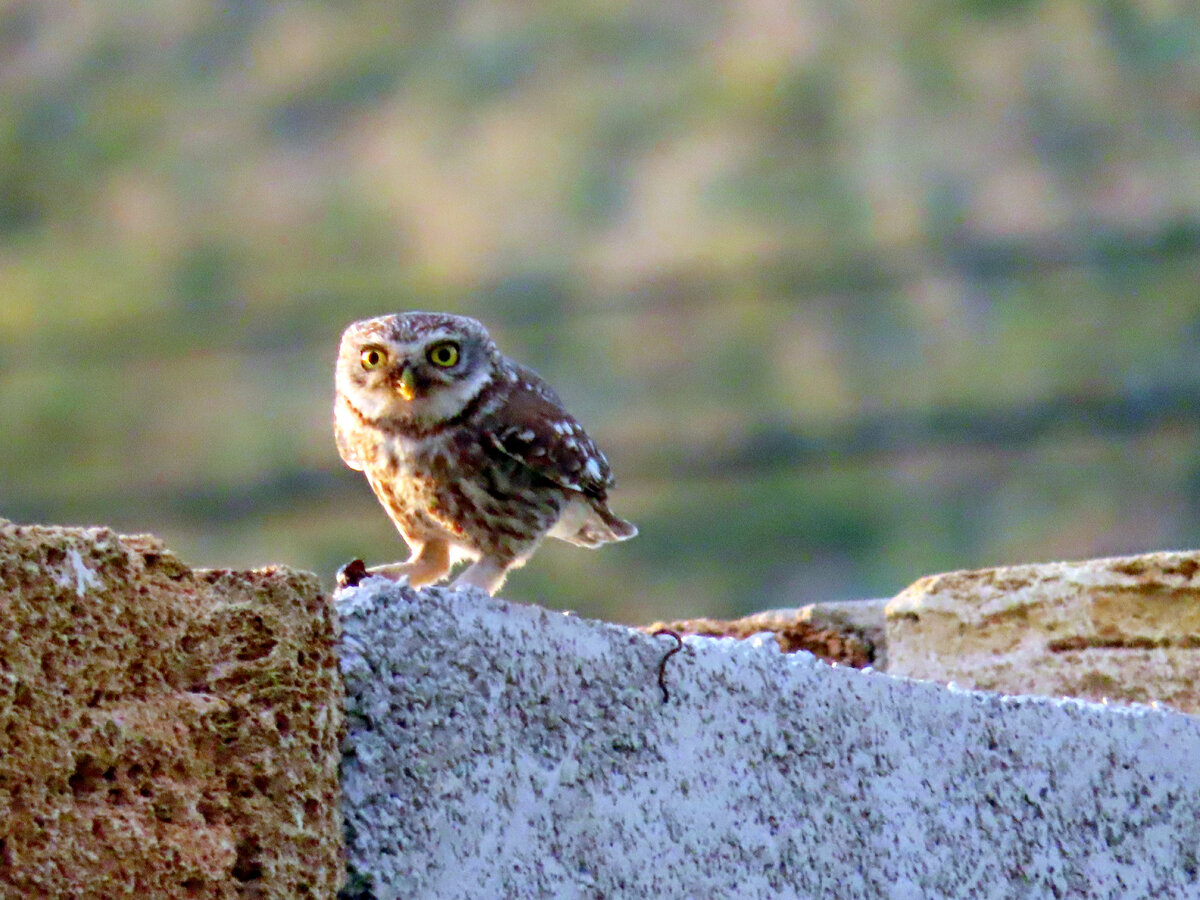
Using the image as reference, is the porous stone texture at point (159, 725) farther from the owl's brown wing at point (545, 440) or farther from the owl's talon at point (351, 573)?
the owl's brown wing at point (545, 440)

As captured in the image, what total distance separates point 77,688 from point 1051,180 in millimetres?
9605

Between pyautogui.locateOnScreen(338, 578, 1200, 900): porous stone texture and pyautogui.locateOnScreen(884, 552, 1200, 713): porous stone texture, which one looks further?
pyautogui.locateOnScreen(884, 552, 1200, 713): porous stone texture

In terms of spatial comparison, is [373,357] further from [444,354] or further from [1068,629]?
[1068,629]

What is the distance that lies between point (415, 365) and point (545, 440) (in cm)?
23

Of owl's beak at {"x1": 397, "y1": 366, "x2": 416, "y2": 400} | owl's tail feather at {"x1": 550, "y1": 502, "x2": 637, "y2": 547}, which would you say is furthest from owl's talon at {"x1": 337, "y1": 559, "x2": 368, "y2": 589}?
owl's tail feather at {"x1": 550, "y1": 502, "x2": 637, "y2": 547}

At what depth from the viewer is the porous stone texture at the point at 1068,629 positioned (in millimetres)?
2932

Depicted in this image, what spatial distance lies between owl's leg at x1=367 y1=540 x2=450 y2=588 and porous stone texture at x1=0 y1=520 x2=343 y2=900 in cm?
105

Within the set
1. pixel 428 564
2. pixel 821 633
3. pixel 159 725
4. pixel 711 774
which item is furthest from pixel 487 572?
pixel 159 725

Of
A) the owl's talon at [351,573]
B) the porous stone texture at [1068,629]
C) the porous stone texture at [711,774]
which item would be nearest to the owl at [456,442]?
the owl's talon at [351,573]

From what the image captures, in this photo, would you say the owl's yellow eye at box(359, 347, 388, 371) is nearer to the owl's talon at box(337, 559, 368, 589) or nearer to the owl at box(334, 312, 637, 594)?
the owl at box(334, 312, 637, 594)

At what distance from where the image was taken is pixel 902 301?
10.7 meters

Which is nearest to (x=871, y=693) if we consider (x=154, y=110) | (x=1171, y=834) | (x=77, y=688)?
(x=1171, y=834)

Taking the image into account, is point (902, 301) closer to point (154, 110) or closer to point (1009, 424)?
point (1009, 424)

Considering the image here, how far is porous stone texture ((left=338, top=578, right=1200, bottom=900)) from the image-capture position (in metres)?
1.72
